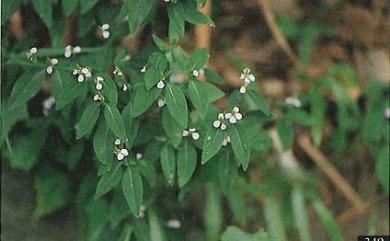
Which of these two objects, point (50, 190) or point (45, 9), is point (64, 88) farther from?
point (50, 190)

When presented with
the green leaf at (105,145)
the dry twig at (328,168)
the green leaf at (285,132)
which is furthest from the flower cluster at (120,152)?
the dry twig at (328,168)

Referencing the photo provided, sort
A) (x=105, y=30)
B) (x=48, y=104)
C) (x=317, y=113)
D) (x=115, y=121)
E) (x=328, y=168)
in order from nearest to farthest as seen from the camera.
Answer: (x=115, y=121) < (x=105, y=30) < (x=48, y=104) < (x=317, y=113) < (x=328, y=168)

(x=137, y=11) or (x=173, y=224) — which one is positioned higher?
(x=137, y=11)

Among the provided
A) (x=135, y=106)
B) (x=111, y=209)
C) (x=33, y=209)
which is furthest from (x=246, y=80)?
(x=33, y=209)

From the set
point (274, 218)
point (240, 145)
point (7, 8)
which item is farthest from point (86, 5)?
point (274, 218)

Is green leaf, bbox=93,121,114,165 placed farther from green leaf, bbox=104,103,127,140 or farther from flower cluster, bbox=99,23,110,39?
flower cluster, bbox=99,23,110,39

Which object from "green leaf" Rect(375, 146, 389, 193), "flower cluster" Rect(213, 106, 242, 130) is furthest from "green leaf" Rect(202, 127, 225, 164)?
"green leaf" Rect(375, 146, 389, 193)

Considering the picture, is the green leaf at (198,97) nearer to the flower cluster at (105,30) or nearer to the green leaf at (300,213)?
the flower cluster at (105,30)
